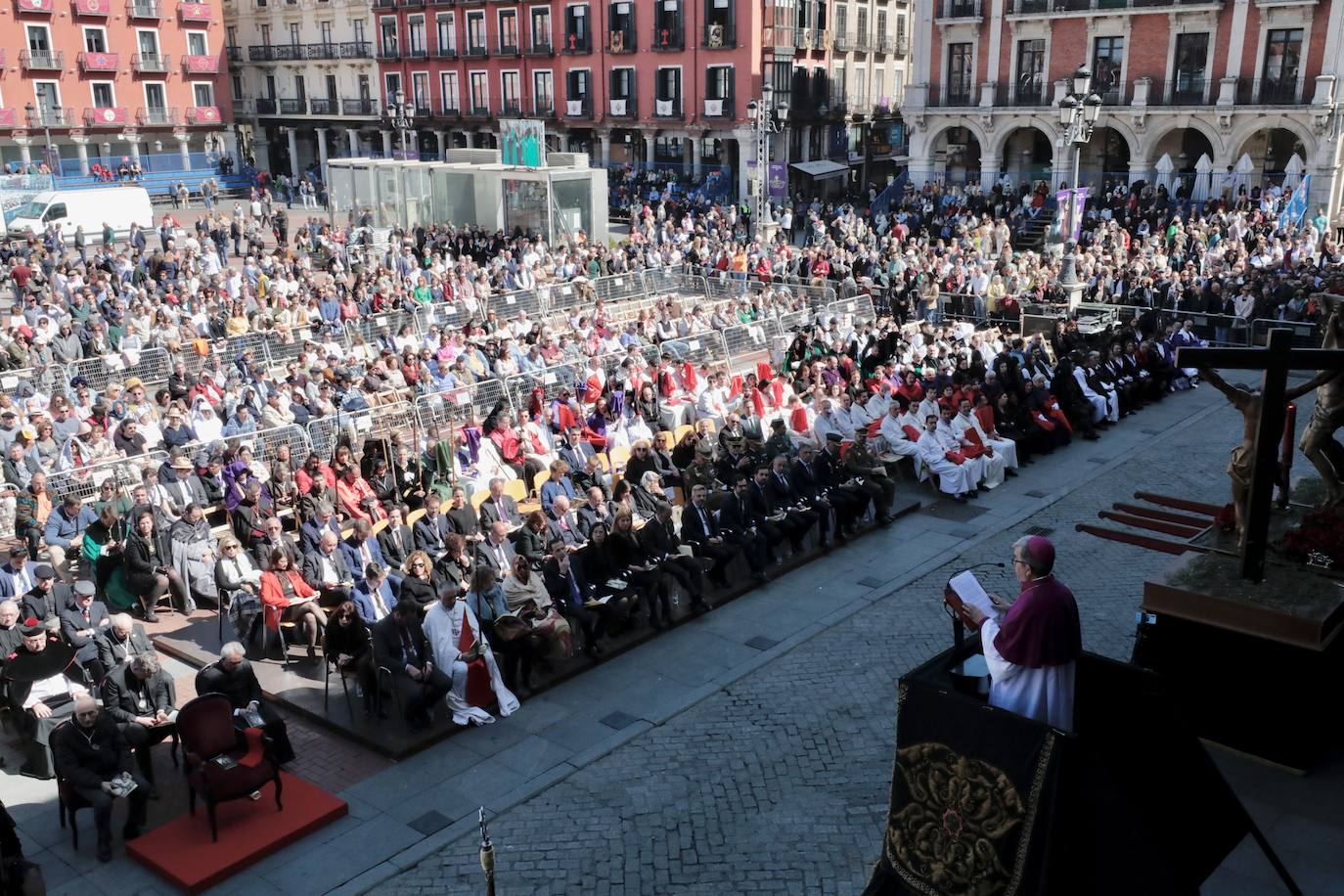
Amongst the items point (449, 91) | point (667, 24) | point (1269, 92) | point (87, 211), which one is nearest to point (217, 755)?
point (87, 211)

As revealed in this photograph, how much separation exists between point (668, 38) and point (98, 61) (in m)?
29.5

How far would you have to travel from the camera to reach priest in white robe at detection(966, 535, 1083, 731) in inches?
216

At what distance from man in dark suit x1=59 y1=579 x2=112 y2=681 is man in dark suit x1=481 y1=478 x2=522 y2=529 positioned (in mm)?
3951

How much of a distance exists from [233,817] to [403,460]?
6.84 m

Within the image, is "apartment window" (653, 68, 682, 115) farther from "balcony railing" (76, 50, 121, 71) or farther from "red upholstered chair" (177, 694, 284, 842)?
"red upholstered chair" (177, 694, 284, 842)

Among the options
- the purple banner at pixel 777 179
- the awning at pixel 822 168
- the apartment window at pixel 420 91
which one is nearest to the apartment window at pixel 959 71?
the awning at pixel 822 168

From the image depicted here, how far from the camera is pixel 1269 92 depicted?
37375 millimetres

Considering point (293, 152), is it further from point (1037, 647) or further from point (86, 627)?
point (1037, 647)

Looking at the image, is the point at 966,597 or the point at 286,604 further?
the point at 286,604

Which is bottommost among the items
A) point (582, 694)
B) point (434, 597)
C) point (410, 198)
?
point (582, 694)

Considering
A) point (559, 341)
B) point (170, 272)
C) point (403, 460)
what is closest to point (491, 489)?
point (403, 460)

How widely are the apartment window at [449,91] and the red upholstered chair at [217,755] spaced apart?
53116 mm

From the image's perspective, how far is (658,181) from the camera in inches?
1905

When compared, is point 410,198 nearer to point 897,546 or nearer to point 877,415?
point 877,415
